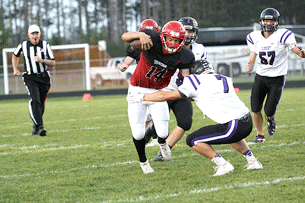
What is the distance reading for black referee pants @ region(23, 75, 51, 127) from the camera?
25.1 feet

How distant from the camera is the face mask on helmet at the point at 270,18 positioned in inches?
238

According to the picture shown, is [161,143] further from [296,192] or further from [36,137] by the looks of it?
[36,137]

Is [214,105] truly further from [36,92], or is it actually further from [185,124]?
[36,92]

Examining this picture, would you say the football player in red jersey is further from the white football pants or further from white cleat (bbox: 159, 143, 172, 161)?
white cleat (bbox: 159, 143, 172, 161)

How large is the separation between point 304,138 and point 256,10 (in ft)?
146

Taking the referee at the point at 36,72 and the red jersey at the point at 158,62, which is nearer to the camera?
the red jersey at the point at 158,62

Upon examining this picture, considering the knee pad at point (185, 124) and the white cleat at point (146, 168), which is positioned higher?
the knee pad at point (185, 124)

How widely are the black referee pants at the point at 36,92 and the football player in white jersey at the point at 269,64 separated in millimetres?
3725

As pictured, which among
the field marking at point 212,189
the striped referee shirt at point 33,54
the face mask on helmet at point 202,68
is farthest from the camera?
the striped referee shirt at point 33,54

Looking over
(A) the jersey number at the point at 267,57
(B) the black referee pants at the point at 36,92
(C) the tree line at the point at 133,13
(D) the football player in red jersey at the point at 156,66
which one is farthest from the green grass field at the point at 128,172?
(C) the tree line at the point at 133,13

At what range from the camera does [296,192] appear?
3.37 metres

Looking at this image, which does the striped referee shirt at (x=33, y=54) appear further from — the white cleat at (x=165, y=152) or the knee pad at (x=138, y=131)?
the knee pad at (x=138, y=131)

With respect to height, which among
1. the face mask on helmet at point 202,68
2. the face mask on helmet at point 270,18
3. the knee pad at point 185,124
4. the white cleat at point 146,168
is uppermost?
the face mask on helmet at point 270,18

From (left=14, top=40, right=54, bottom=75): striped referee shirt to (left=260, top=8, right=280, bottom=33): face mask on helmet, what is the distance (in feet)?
12.6
